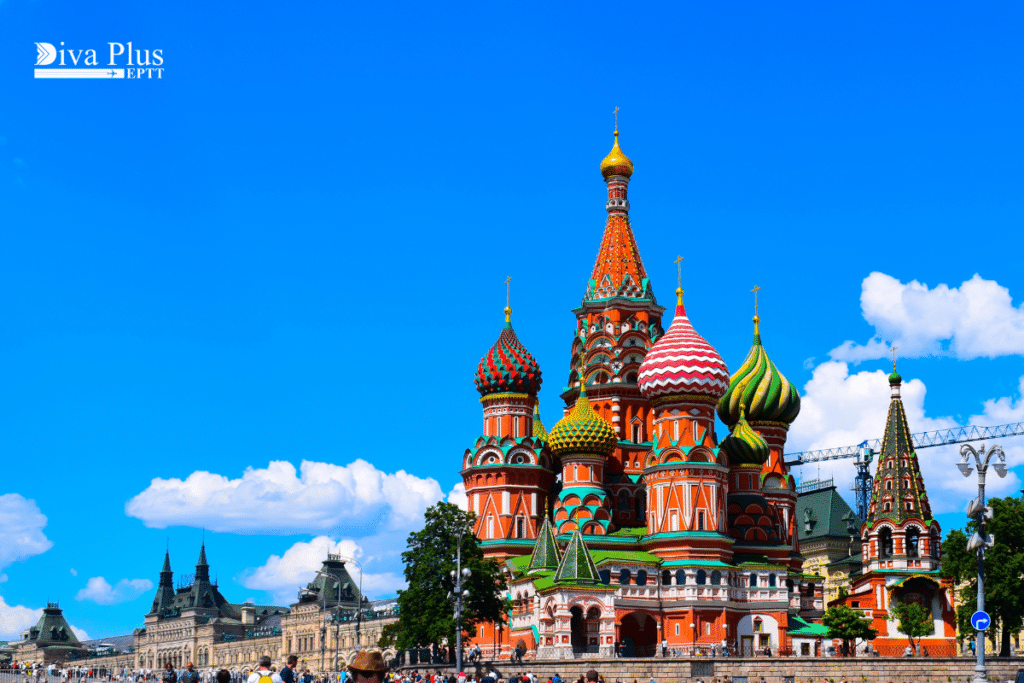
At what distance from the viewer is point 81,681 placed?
193 feet

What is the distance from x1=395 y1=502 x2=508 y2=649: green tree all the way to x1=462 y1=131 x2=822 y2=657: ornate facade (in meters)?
4.70

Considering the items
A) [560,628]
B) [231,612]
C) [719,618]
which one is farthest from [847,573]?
[231,612]

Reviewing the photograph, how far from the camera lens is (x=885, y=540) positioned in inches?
2810

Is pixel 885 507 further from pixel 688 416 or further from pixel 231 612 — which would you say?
pixel 231 612

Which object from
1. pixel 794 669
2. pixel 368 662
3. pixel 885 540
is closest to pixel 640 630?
pixel 885 540

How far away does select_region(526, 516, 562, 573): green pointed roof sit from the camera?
62.9 m

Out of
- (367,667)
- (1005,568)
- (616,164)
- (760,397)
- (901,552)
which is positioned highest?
(616,164)

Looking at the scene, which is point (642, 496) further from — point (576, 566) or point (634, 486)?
point (576, 566)

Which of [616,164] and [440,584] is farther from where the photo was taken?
[616,164]

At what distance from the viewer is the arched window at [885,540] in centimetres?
7119

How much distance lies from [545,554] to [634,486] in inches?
363

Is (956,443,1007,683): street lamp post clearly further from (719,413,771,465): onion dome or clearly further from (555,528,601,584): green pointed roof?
(719,413,771,465): onion dome

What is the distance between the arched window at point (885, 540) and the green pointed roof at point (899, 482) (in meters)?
0.69

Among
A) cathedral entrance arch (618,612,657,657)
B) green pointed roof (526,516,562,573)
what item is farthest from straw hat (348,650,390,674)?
cathedral entrance arch (618,612,657,657)
